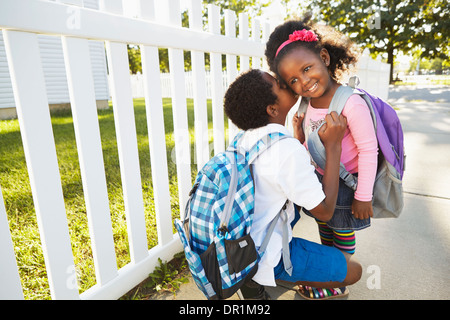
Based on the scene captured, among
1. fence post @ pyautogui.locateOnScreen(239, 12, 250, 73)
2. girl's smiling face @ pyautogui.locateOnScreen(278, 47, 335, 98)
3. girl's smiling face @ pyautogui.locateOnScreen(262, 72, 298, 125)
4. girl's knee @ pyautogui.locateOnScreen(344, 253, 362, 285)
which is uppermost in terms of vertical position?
Result: fence post @ pyautogui.locateOnScreen(239, 12, 250, 73)

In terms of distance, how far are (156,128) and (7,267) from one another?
3.07 ft

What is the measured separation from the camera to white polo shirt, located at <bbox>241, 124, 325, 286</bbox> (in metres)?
1.21

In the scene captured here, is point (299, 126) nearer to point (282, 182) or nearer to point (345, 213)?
point (345, 213)

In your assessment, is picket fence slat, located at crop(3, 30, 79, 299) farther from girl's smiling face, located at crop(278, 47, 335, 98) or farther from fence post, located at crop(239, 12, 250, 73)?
fence post, located at crop(239, 12, 250, 73)

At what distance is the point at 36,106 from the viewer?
1180 millimetres

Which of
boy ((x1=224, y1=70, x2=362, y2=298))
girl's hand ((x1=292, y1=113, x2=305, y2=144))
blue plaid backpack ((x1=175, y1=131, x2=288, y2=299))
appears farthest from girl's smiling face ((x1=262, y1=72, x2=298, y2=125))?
girl's hand ((x1=292, y1=113, x2=305, y2=144))

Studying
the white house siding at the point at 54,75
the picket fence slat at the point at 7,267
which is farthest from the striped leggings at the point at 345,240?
the white house siding at the point at 54,75

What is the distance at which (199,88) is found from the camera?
2.02 metres

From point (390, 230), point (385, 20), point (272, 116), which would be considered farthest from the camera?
point (385, 20)

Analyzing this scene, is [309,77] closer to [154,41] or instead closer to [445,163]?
[154,41]

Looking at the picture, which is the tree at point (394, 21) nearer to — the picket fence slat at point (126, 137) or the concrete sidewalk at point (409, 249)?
the concrete sidewalk at point (409, 249)

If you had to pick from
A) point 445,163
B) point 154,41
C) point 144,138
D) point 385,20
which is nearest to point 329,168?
point 154,41

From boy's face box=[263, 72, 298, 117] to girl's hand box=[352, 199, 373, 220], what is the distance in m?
0.62
